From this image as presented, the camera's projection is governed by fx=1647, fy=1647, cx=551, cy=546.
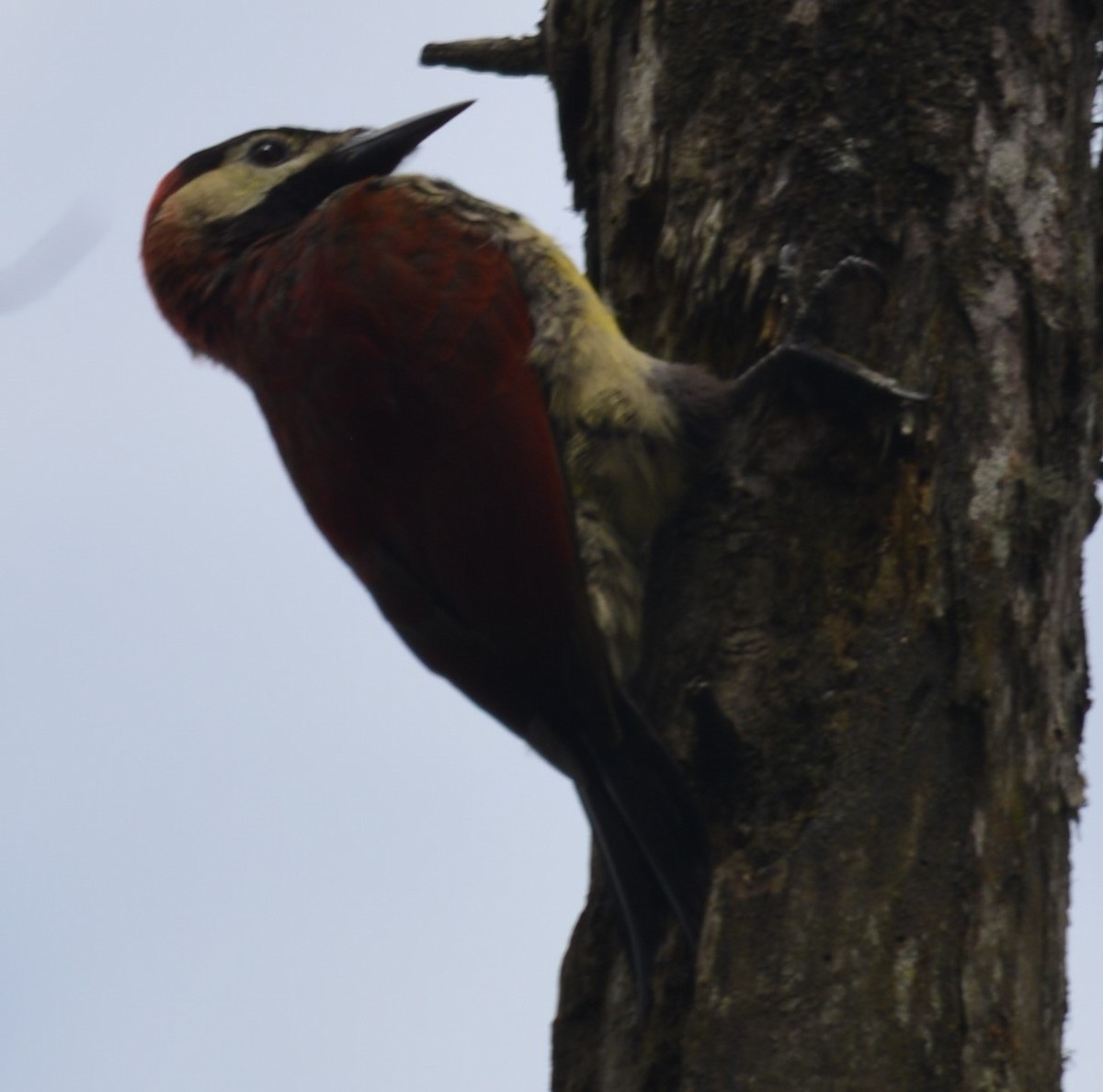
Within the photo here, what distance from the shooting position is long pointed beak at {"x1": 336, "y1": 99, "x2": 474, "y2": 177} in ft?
13.4

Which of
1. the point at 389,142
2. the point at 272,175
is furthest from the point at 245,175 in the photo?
the point at 389,142

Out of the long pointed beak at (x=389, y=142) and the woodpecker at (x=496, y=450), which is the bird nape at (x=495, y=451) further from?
the long pointed beak at (x=389, y=142)

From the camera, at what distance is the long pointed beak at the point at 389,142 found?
4.07 meters

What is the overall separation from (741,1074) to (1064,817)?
0.66 m

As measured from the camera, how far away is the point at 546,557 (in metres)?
3.02

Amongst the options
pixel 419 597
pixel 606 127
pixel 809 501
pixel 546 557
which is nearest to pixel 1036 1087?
pixel 809 501

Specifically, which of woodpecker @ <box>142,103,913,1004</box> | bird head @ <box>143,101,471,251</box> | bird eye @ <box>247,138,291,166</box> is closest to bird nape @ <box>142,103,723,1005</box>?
woodpecker @ <box>142,103,913,1004</box>

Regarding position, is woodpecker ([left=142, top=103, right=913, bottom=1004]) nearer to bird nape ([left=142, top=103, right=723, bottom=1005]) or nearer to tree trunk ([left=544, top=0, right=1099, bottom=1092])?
bird nape ([left=142, top=103, right=723, bottom=1005])

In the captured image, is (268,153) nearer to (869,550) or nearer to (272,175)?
(272,175)

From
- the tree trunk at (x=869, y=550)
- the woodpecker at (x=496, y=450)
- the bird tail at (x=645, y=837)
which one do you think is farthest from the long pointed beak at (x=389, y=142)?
the bird tail at (x=645, y=837)

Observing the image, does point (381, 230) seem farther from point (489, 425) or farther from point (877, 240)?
point (877, 240)

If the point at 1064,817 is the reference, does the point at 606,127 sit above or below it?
above

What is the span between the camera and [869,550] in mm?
2582

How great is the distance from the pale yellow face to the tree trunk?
1161mm
